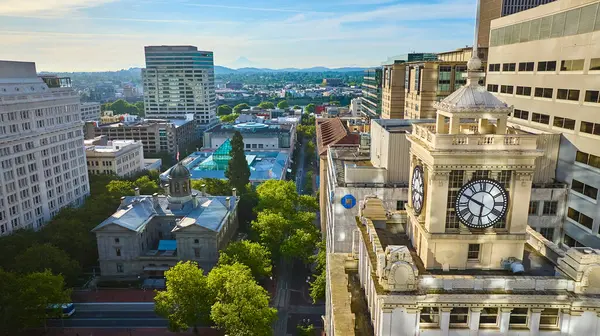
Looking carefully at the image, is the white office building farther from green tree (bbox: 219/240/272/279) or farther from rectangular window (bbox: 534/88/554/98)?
rectangular window (bbox: 534/88/554/98)

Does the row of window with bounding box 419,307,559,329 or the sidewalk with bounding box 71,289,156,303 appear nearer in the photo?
the row of window with bounding box 419,307,559,329

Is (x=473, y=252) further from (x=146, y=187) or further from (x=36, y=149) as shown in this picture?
(x=146, y=187)

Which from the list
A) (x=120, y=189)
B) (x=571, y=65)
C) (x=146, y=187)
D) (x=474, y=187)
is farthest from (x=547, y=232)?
(x=120, y=189)

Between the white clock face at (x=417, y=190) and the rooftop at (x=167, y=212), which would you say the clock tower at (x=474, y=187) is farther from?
the rooftop at (x=167, y=212)

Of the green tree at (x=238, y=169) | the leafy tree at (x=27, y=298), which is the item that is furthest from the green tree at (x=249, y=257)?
the green tree at (x=238, y=169)

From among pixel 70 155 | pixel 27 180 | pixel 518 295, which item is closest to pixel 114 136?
pixel 70 155

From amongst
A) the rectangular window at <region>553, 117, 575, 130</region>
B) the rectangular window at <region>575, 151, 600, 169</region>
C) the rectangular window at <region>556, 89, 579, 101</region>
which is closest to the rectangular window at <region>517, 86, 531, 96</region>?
the rectangular window at <region>556, 89, 579, 101</region>

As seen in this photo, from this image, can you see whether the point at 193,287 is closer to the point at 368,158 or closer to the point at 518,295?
the point at 368,158
